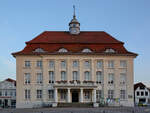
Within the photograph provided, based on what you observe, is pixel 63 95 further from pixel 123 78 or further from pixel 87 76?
pixel 123 78

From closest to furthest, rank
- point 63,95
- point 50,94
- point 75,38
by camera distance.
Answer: point 63,95
point 50,94
point 75,38

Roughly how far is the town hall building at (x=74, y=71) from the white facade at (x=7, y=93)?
18.7 metres

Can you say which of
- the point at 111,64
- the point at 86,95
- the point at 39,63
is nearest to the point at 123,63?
the point at 111,64

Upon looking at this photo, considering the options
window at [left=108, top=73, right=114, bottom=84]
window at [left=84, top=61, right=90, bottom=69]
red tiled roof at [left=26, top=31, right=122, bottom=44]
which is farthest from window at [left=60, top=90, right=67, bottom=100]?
red tiled roof at [left=26, top=31, right=122, bottom=44]

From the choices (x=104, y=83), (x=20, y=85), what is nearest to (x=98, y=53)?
(x=104, y=83)

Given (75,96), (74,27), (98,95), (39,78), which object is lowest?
(75,96)

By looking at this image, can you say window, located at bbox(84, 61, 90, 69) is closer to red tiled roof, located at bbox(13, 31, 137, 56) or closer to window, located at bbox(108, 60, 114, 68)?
red tiled roof, located at bbox(13, 31, 137, 56)

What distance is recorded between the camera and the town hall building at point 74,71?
42.8 m

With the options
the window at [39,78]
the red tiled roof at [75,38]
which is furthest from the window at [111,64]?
the window at [39,78]

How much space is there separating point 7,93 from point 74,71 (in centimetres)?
2535

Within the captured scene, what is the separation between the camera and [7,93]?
2376 inches

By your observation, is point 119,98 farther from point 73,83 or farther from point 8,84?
point 8,84

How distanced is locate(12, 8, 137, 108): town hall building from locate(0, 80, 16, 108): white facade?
18710 millimetres

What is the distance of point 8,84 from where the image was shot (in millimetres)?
60719
